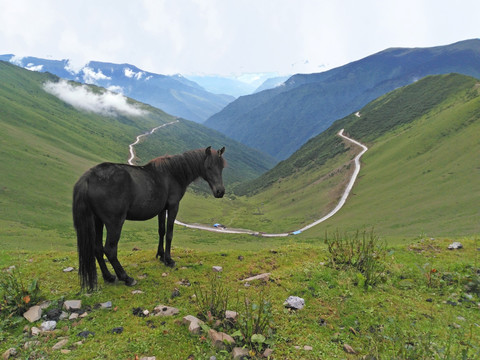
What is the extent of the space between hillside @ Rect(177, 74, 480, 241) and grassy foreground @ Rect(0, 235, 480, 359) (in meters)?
31.9

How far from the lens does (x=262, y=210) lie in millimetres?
109000

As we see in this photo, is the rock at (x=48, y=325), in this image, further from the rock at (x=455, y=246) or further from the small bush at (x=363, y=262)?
the rock at (x=455, y=246)

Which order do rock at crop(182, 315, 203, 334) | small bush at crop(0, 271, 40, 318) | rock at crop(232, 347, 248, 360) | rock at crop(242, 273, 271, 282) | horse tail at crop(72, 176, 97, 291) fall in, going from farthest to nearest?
rock at crop(242, 273, 271, 282) < horse tail at crop(72, 176, 97, 291) < small bush at crop(0, 271, 40, 318) < rock at crop(182, 315, 203, 334) < rock at crop(232, 347, 248, 360)

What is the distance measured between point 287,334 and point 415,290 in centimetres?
527

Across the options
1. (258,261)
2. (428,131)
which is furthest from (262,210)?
(258,261)

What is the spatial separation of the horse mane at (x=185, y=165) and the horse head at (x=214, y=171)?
0.82 feet

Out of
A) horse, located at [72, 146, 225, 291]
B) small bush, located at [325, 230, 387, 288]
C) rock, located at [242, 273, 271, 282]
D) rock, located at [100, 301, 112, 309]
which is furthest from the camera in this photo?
rock, located at [242, 273, 271, 282]

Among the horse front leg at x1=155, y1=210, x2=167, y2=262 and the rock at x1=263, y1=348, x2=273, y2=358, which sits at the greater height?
the horse front leg at x1=155, y1=210, x2=167, y2=262

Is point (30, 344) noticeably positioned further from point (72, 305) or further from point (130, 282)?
point (130, 282)

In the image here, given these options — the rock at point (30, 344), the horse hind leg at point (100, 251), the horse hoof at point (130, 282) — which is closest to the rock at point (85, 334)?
the rock at point (30, 344)

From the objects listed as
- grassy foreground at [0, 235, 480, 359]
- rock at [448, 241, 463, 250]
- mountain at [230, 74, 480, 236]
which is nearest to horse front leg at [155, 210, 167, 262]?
grassy foreground at [0, 235, 480, 359]

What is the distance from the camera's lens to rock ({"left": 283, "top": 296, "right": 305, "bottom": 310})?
293 inches

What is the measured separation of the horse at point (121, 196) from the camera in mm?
8102

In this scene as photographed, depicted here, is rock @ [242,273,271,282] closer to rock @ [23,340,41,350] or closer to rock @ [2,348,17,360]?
rock @ [23,340,41,350]
